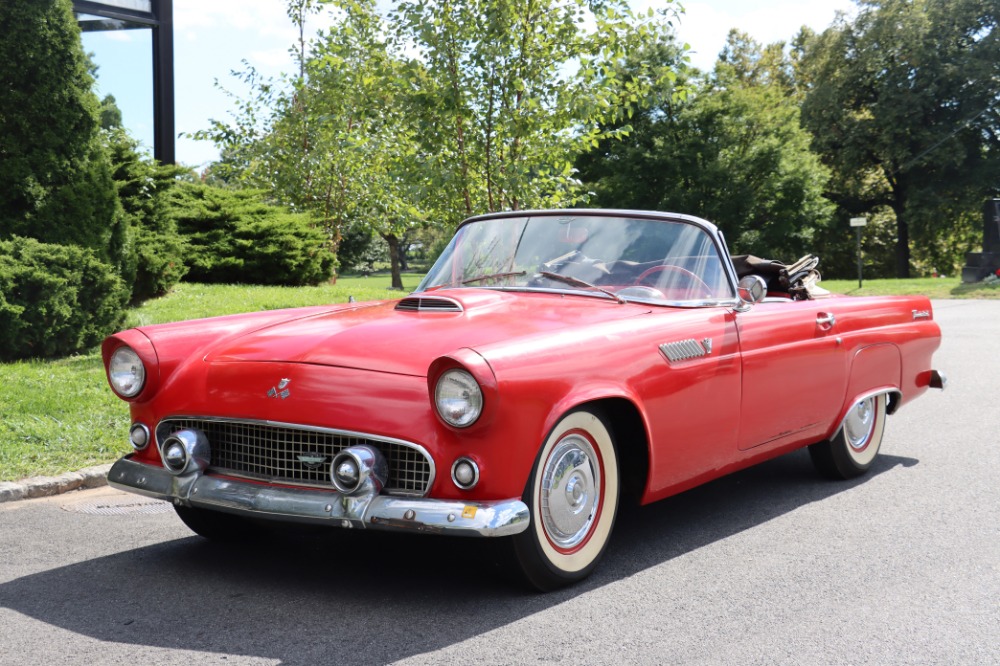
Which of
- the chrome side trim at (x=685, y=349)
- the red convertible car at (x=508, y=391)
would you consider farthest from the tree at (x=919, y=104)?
the chrome side trim at (x=685, y=349)

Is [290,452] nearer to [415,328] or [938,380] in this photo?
[415,328]

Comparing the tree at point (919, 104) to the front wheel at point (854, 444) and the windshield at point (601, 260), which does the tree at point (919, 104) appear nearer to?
the front wheel at point (854, 444)

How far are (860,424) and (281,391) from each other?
3648 mm

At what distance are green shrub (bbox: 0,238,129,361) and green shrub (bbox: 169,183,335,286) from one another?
23.0 ft

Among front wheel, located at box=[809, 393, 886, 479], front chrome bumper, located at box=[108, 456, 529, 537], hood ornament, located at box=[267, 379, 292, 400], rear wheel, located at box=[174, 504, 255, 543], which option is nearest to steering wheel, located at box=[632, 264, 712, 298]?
front wheel, located at box=[809, 393, 886, 479]

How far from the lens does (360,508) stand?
3.60m

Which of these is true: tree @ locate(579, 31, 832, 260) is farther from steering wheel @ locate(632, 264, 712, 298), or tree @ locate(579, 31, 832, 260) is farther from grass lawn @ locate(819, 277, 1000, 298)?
steering wheel @ locate(632, 264, 712, 298)

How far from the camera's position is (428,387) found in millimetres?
3691

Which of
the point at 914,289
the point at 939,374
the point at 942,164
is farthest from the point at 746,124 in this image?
the point at 939,374

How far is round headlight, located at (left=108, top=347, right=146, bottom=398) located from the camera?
14.4 feet

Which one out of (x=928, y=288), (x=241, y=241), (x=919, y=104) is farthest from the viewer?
(x=919, y=104)

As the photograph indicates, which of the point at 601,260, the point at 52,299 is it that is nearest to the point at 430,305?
the point at 601,260

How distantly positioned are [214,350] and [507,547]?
1542 mm

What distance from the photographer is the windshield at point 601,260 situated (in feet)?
16.3
